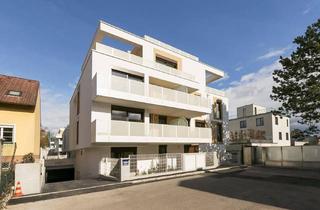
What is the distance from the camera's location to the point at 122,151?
18703 millimetres

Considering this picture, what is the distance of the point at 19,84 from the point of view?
18297mm

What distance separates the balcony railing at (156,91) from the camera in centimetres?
1676

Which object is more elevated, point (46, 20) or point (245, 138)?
point (46, 20)

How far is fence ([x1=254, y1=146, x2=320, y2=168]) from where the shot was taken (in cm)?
2303

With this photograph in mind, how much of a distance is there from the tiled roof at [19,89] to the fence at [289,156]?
1018 inches

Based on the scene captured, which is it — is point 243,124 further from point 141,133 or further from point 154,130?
point 141,133

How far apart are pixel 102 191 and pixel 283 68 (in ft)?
53.4

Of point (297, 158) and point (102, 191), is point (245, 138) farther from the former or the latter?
point (102, 191)

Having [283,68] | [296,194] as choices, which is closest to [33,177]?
[296,194]

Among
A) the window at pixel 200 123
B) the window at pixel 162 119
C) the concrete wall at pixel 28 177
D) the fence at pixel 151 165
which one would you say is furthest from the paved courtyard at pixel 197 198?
the window at pixel 200 123

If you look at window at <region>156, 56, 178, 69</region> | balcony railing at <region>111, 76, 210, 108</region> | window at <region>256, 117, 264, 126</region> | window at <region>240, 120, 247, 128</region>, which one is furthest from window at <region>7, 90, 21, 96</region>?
window at <region>240, 120, 247, 128</region>

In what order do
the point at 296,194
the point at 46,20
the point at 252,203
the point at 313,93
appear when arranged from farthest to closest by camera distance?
1. the point at 46,20
2. the point at 313,93
3. the point at 296,194
4. the point at 252,203

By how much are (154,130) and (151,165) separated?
9.47ft

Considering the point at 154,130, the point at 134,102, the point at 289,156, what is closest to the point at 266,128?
the point at 289,156
